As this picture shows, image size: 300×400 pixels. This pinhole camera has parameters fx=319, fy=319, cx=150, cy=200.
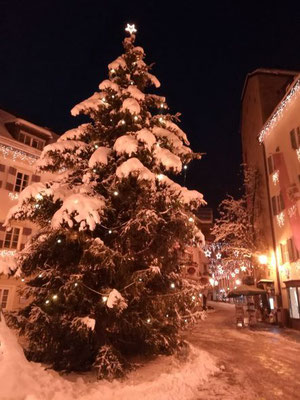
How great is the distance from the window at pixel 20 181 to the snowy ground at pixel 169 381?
573 inches

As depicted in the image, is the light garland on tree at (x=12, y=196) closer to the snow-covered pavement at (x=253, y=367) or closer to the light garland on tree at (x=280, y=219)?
the snow-covered pavement at (x=253, y=367)

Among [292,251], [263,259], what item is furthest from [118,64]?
[263,259]

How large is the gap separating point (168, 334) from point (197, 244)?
107 inches

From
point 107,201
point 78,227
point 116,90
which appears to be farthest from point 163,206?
point 116,90

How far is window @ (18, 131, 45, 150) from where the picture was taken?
21188mm

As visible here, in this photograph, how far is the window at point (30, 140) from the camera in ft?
69.5

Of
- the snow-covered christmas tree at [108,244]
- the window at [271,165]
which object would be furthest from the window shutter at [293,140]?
the snow-covered christmas tree at [108,244]

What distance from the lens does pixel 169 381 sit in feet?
24.1

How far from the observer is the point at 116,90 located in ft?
34.9

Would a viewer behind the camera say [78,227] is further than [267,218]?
No

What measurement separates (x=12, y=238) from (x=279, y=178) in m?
17.8

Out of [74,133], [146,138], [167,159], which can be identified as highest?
[74,133]

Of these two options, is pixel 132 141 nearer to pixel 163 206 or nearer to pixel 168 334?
pixel 163 206

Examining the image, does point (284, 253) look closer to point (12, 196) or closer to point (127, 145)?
point (127, 145)
